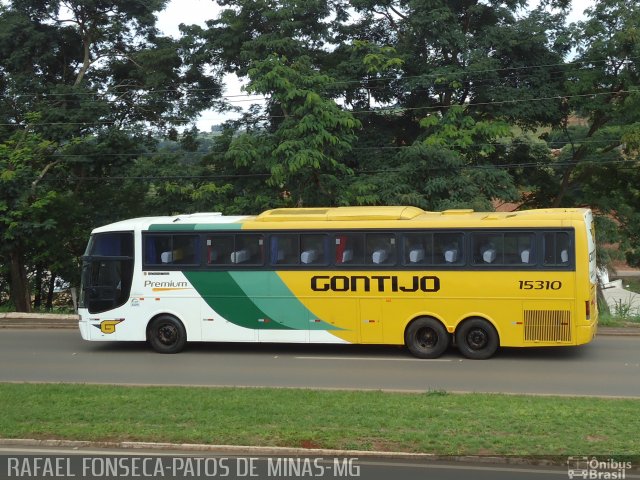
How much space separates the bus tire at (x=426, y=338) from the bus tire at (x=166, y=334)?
494cm

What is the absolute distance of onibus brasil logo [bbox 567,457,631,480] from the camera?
8.03 m

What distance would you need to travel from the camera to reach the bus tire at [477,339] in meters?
16.0

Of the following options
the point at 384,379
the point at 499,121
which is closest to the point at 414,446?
the point at 384,379

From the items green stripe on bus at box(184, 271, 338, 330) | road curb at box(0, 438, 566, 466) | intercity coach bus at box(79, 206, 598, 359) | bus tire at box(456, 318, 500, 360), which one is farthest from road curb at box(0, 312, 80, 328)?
road curb at box(0, 438, 566, 466)

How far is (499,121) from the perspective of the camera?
2648 cm

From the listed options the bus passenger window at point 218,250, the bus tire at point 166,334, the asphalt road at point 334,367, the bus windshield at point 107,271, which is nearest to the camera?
the asphalt road at point 334,367

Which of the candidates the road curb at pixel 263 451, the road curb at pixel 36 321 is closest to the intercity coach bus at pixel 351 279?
the road curb at pixel 36 321

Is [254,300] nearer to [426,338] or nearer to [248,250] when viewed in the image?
[248,250]

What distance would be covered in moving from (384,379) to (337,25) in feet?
60.4

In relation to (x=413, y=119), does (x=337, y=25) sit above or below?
above

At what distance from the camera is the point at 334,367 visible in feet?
50.5

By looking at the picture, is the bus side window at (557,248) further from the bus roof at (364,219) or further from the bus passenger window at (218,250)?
the bus passenger window at (218,250)

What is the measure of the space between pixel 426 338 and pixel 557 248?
10.5 feet

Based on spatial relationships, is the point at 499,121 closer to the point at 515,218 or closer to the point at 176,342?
the point at 515,218
